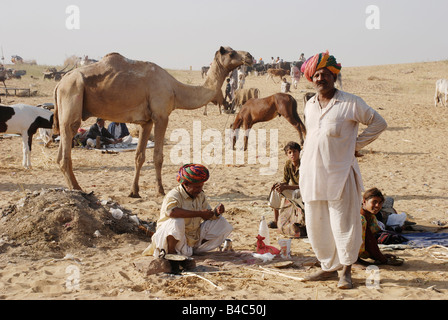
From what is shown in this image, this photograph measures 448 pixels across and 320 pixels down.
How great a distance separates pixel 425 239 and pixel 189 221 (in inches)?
113

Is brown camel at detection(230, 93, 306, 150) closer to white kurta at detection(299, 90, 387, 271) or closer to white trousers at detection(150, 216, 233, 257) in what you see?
white trousers at detection(150, 216, 233, 257)

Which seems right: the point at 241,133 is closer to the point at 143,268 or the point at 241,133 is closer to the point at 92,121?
the point at 92,121

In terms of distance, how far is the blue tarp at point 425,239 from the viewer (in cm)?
560

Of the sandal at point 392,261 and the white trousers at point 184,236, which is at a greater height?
the white trousers at point 184,236

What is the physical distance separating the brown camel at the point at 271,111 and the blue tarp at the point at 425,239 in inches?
285

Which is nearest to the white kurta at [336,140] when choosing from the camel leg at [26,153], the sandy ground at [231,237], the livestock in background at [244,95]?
the sandy ground at [231,237]

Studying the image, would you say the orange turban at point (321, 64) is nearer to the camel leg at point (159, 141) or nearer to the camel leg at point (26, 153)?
the camel leg at point (159, 141)

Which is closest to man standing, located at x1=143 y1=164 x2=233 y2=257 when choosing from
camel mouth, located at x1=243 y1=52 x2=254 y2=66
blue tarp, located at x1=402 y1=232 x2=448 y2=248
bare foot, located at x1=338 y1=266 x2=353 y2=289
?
bare foot, located at x1=338 y1=266 x2=353 y2=289

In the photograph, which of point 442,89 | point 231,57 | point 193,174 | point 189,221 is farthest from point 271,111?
point 442,89

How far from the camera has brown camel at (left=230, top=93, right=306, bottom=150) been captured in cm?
1326

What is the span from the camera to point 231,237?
6.23 m
